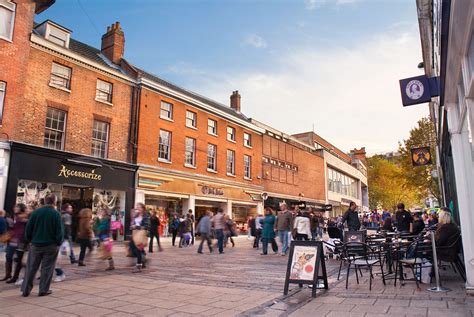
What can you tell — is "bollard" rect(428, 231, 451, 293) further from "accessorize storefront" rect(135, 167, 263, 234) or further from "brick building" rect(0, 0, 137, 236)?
"accessorize storefront" rect(135, 167, 263, 234)

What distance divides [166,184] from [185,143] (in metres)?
3.18

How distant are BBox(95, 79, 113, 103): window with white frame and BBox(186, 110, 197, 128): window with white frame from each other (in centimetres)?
560

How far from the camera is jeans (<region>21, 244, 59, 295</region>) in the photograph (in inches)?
248

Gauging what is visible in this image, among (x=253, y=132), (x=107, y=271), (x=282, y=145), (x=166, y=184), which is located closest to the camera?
(x=107, y=271)

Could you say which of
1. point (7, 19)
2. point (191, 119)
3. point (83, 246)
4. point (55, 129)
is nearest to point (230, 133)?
point (191, 119)

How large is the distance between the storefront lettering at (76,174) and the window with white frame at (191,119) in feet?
24.2

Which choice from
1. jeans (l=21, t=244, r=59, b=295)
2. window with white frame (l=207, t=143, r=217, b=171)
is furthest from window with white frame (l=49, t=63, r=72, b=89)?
jeans (l=21, t=244, r=59, b=295)

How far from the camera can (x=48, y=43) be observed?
16.5 meters

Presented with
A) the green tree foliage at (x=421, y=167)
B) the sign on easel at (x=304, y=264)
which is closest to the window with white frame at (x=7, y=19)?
the sign on easel at (x=304, y=264)

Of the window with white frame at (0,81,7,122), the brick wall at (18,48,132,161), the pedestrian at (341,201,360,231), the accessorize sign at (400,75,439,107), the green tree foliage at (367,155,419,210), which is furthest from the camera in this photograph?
the green tree foliage at (367,155,419,210)

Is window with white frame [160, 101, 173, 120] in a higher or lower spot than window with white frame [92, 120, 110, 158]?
higher

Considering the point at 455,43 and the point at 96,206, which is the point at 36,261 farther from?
the point at 96,206

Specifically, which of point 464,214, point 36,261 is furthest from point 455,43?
point 36,261

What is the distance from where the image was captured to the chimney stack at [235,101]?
112 feet
